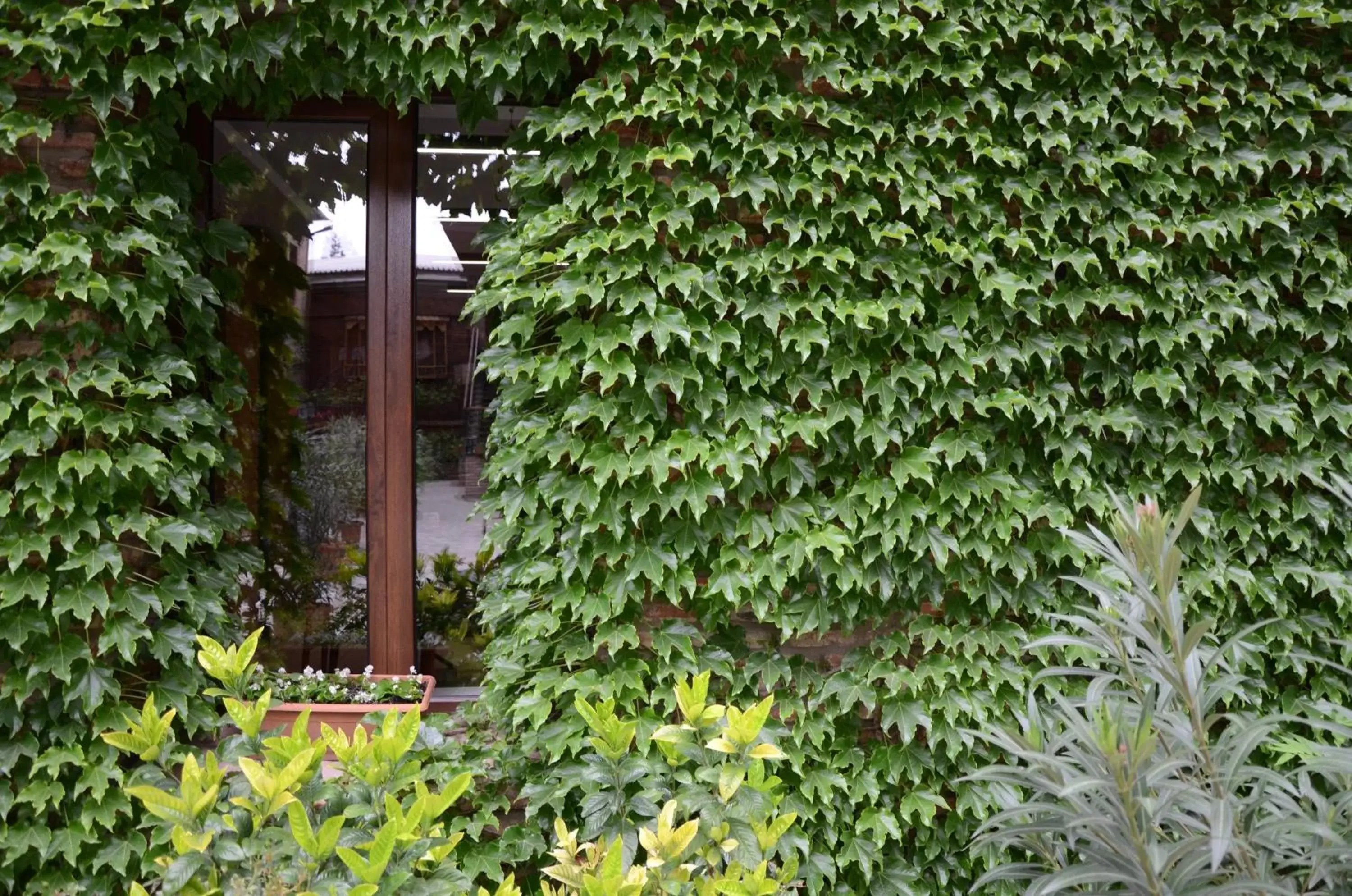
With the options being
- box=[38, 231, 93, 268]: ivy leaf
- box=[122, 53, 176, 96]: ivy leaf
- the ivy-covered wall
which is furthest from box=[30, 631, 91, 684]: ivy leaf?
box=[122, 53, 176, 96]: ivy leaf

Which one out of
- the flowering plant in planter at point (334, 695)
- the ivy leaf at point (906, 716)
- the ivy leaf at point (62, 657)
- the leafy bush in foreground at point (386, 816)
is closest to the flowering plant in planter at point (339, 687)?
the flowering plant in planter at point (334, 695)

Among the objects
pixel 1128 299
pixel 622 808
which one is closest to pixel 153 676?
pixel 622 808

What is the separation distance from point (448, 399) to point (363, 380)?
0.33 m

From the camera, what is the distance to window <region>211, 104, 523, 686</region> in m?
3.47

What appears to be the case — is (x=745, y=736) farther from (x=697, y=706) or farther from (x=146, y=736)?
(x=146, y=736)

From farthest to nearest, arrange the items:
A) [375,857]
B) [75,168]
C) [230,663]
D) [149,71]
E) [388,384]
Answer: [388,384]
[75,168]
[149,71]
[230,663]
[375,857]

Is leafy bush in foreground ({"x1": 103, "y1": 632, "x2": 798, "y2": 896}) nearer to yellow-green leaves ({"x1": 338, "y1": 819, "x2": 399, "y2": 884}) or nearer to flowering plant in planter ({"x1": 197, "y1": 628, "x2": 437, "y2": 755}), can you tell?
yellow-green leaves ({"x1": 338, "y1": 819, "x2": 399, "y2": 884})

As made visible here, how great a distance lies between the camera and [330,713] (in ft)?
10.4

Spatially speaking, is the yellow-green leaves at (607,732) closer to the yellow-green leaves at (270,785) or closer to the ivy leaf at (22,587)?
the yellow-green leaves at (270,785)

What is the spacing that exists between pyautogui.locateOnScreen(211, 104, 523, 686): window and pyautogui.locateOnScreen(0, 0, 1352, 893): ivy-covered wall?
20 cm

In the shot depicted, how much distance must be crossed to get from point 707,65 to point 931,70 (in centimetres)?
81

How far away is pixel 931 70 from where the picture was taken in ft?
10.8

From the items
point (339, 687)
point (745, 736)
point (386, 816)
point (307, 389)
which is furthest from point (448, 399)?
point (745, 736)

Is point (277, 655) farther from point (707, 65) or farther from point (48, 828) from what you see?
point (707, 65)
